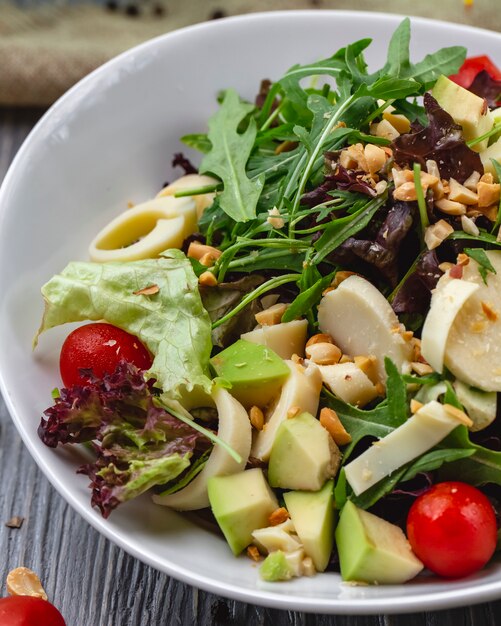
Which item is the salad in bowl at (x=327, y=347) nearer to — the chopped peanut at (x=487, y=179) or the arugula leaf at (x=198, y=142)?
the chopped peanut at (x=487, y=179)

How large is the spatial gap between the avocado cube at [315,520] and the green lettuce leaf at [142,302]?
53 cm

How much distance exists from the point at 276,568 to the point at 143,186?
194 cm

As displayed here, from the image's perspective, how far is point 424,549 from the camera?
2.40 meters

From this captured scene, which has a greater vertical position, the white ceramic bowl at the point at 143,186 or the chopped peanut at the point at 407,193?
the chopped peanut at the point at 407,193

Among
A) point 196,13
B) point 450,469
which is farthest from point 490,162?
point 196,13

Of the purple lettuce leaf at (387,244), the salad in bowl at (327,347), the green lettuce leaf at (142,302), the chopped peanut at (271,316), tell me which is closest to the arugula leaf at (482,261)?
the salad in bowl at (327,347)

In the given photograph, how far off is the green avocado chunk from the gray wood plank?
1.60 ft

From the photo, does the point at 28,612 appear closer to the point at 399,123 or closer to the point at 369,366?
the point at 369,366

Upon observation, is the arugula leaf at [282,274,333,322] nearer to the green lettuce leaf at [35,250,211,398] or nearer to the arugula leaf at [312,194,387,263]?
the arugula leaf at [312,194,387,263]

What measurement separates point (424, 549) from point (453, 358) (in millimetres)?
540

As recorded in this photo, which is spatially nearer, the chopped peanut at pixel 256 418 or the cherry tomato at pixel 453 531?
the cherry tomato at pixel 453 531

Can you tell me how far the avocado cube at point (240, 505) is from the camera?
248 cm

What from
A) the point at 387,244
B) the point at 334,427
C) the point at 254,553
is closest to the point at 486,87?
the point at 387,244

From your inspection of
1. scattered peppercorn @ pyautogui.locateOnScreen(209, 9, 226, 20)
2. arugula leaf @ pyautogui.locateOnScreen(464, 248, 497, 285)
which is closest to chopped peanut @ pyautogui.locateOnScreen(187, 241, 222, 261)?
arugula leaf @ pyautogui.locateOnScreen(464, 248, 497, 285)
